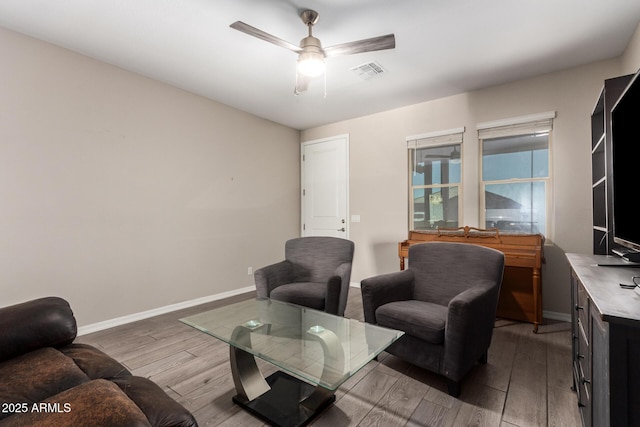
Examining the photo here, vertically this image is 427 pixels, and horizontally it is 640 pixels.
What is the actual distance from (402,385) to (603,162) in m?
2.34

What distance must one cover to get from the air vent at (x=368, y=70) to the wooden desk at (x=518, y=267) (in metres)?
1.94

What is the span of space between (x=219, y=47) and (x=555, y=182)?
3.69 m

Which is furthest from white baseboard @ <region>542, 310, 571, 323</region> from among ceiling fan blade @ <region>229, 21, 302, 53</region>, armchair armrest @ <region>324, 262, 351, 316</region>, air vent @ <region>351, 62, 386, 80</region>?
ceiling fan blade @ <region>229, 21, 302, 53</region>

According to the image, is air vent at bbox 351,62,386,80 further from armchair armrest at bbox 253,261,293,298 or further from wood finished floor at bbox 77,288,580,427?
wood finished floor at bbox 77,288,580,427

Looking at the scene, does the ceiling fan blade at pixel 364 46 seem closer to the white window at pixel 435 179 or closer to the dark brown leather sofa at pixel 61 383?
the white window at pixel 435 179

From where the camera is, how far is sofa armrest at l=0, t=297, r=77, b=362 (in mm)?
1339

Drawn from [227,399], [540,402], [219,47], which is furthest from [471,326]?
[219,47]

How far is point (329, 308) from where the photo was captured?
2.63 m

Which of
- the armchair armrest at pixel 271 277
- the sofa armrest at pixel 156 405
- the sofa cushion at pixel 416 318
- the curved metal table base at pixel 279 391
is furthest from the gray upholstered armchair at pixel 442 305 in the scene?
the sofa armrest at pixel 156 405

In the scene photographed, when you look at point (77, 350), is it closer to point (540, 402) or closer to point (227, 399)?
point (227, 399)

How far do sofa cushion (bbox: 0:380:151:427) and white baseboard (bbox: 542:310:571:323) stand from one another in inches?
151

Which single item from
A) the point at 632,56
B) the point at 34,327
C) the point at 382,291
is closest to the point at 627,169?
the point at 382,291

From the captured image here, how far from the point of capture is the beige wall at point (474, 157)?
3.06m

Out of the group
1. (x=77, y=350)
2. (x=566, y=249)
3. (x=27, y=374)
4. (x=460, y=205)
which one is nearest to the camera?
(x=27, y=374)
